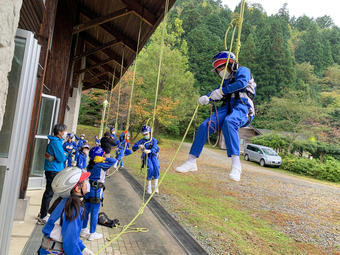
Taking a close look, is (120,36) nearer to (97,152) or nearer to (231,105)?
(97,152)

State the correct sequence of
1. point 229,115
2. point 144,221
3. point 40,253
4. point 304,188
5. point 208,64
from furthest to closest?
point 208,64
point 304,188
point 144,221
point 229,115
point 40,253

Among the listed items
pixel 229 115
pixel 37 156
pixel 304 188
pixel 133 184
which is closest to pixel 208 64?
pixel 304 188

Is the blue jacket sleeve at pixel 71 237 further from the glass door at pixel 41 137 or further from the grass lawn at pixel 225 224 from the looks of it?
the glass door at pixel 41 137

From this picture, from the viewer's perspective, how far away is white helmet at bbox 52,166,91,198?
2221 millimetres

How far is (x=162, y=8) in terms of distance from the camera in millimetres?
4848

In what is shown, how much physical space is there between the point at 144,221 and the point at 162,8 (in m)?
4.47

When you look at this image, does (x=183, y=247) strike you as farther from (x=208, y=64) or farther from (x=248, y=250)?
(x=208, y=64)

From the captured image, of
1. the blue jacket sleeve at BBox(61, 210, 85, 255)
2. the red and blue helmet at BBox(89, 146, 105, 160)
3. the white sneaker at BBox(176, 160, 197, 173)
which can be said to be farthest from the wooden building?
the white sneaker at BBox(176, 160, 197, 173)

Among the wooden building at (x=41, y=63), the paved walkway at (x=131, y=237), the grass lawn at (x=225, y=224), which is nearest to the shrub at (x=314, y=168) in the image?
the grass lawn at (x=225, y=224)

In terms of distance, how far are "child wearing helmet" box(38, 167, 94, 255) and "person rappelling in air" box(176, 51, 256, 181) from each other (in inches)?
41.0

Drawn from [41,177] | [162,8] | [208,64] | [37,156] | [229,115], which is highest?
[208,64]

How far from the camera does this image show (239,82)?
2594 millimetres

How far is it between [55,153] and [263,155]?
19005 millimetres

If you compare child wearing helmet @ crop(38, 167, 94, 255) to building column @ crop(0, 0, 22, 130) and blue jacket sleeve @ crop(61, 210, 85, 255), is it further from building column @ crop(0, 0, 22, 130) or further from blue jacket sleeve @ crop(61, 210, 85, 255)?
building column @ crop(0, 0, 22, 130)
